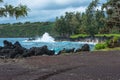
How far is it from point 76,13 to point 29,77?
427 feet

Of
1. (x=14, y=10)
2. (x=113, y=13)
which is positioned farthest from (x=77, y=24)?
(x=14, y=10)

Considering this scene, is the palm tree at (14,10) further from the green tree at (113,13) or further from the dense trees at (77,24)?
the dense trees at (77,24)

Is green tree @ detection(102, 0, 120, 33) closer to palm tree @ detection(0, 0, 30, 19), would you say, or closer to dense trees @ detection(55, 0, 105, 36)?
palm tree @ detection(0, 0, 30, 19)

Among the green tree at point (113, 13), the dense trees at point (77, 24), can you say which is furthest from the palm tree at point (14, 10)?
the dense trees at point (77, 24)

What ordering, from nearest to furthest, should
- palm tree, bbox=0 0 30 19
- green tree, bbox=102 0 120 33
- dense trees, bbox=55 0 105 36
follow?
palm tree, bbox=0 0 30 19 → green tree, bbox=102 0 120 33 → dense trees, bbox=55 0 105 36

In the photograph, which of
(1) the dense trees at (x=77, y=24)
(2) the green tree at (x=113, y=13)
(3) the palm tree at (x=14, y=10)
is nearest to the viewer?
(3) the palm tree at (x=14, y=10)

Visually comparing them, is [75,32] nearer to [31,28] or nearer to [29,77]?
[31,28]

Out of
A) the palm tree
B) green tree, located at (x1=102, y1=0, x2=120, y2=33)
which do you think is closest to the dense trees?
green tree, located at (x1=102, y1=0, x2=120, y2=33)

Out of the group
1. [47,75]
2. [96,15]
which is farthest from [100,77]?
[96,15]

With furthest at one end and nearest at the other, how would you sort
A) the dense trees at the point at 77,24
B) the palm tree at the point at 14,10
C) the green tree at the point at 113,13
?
the dense trees at the point at 77,24 < the green tree at the point at 113,13 < the palm tree at the point at 14,10

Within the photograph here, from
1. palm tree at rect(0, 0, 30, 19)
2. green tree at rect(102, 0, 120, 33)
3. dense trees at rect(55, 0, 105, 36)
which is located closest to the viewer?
palm tree at rect(0, 0, 30, 19)

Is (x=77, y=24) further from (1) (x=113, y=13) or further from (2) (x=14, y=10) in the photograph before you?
(2) (x=14, y=10)

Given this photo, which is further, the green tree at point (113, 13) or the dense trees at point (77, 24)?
the dense trees at point (77, 24)

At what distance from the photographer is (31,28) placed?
188 m
